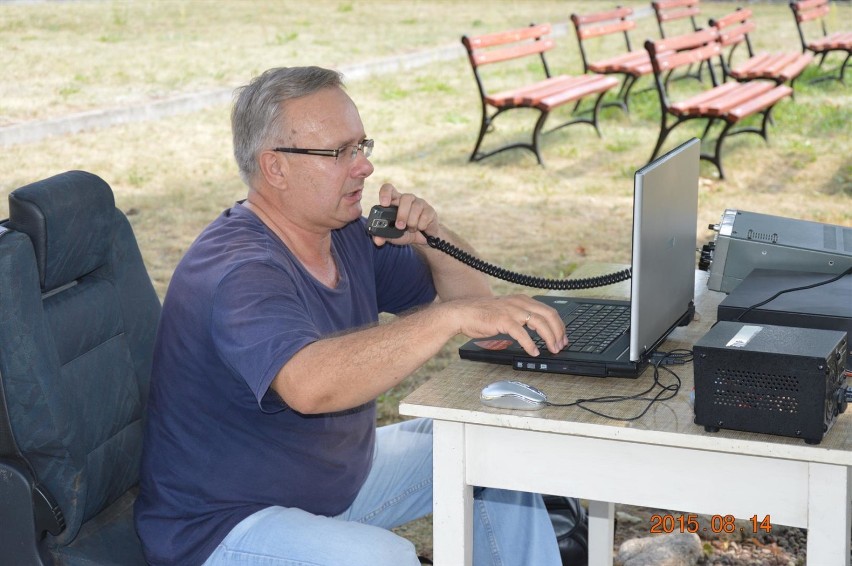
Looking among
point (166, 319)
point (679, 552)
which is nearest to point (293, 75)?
point (166, 319)

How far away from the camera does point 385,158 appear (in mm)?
9312

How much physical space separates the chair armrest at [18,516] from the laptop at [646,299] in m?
0.92

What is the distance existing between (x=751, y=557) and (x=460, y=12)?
17934 millimetres

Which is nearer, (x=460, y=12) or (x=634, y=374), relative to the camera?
(x=634, y=374)

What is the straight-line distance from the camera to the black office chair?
231 cm

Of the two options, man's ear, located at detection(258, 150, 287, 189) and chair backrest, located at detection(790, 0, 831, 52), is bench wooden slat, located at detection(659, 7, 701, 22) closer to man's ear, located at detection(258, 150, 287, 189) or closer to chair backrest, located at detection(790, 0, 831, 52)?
chair backrest, located at detection(790, 0, 831, 52)

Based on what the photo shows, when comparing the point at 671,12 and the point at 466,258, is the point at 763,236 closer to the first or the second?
the point at 466,258

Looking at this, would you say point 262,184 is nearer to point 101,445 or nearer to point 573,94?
point 101,445

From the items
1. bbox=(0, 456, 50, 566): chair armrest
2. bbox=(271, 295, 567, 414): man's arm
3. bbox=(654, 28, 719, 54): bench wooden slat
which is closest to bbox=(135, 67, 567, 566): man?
bbox=(271, 295, 567, 414): man's arm

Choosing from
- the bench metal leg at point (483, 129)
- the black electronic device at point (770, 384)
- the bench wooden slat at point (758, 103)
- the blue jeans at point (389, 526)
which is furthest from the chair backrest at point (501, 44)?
the black electronic device at point (770, 384)

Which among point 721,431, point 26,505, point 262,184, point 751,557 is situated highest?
point 262,184

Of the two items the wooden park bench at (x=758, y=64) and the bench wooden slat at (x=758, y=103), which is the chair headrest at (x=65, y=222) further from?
the wooden park bench at (x=758, y=64)

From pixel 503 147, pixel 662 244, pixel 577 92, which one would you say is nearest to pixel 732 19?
pixel 577 92

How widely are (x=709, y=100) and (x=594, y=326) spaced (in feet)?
21.7
